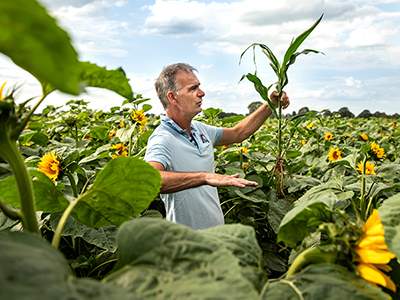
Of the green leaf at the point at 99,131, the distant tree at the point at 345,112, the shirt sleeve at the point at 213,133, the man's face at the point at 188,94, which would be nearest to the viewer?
the man's face at the point at 188,94

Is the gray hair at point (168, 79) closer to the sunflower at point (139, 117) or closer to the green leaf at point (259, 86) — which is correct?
the sunflower at point (139, 117)

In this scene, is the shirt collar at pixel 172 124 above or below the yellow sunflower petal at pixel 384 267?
above

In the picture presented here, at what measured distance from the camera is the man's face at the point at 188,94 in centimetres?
304

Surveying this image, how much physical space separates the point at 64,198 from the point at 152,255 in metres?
0.44

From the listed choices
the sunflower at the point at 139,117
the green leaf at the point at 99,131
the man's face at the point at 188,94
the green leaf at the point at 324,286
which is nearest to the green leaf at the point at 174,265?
the green leaf at the point at 324,286

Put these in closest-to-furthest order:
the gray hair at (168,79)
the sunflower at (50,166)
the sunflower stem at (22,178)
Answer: the sunflower stem at (22,178) → the sunflower at (50,166) → the gray hair at (168,79)

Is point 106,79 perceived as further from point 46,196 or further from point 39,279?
point 46,196

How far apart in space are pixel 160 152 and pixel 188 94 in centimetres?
51

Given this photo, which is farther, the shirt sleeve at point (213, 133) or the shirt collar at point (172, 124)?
the shirt sleeve at point (213, 133)

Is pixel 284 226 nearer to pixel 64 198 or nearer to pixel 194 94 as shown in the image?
pixel 64 198

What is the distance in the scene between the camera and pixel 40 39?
0.38 metres

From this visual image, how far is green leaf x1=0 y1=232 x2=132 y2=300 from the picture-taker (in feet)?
1.60

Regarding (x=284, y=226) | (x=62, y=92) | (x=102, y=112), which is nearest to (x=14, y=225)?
(x=284, y=226)

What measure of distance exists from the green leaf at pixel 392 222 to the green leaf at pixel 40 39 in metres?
0.53
